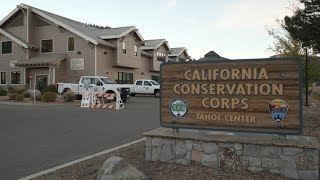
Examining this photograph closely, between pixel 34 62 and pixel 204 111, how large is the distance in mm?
33752

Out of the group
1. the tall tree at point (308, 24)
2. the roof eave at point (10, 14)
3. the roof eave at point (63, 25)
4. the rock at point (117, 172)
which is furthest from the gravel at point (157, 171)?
the roof eave at point (10, 14)

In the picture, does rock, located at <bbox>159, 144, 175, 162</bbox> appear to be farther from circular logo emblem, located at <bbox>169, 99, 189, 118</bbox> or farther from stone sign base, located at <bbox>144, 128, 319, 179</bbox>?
circular logo emblem, located at <bbox>169, 99, 189, 118</bbox>

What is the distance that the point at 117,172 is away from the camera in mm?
5574

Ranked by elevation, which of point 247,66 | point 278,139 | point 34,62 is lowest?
point 278,139

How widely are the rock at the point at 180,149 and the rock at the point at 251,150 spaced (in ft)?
3.67

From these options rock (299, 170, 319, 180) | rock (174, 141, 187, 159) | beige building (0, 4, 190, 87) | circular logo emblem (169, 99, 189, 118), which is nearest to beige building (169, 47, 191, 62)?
beige building (0, 4, 190, 87)

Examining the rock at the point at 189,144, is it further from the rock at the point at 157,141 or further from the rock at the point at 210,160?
the rock at the point at 157,141

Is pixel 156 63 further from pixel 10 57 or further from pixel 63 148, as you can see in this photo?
pixel 63 148

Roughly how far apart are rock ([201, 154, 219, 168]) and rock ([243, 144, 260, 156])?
0.53 meters

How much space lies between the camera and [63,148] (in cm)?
904

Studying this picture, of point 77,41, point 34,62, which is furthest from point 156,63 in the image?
point 34,62

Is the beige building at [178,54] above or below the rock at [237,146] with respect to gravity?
above

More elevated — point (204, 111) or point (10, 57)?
point (10, 57)

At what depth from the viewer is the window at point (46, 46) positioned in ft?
131
